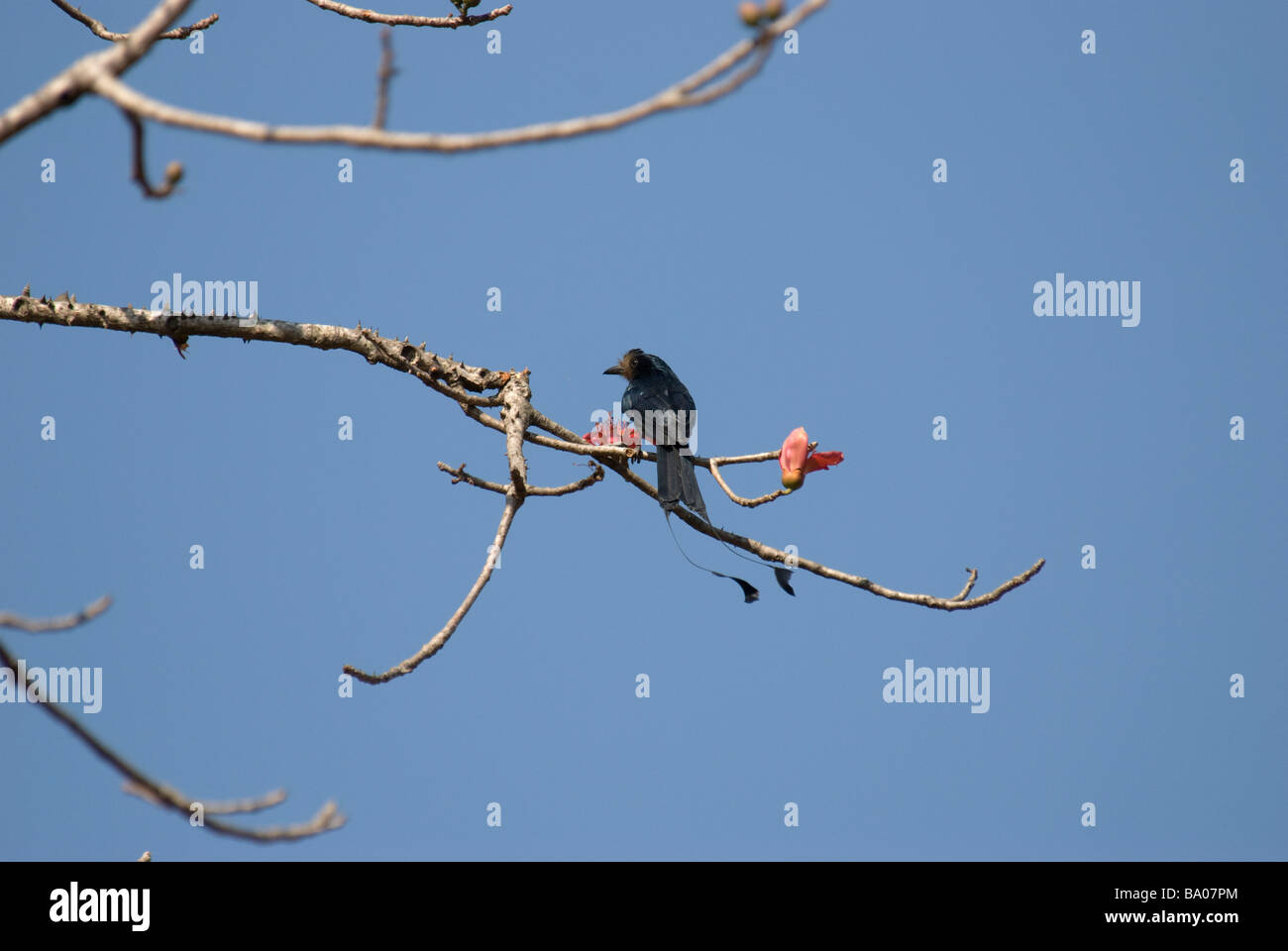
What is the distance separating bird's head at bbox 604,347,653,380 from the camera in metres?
8.26

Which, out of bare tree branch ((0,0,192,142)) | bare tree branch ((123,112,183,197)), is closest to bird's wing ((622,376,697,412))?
bare tree branch ((123,112,183,197))

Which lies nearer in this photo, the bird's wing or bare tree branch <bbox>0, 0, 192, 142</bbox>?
bare tree branch <bbox>0, 0, 192, 142</bbox>

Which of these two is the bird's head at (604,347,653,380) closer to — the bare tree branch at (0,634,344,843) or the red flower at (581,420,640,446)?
the red flower at (581,420,640,446)

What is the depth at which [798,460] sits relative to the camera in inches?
196

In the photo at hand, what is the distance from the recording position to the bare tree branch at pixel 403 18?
5047 mm

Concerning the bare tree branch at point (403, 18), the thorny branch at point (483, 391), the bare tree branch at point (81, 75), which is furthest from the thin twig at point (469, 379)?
the bare tree branch at point (81, 75)

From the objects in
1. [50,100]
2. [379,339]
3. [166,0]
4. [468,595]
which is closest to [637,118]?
[166,0]

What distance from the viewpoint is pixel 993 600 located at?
4.40 metres

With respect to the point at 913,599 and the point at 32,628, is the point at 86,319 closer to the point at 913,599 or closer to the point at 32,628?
the point at 32,628

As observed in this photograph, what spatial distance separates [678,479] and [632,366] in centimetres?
325

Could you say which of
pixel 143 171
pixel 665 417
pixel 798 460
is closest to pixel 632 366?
pixel 665 417

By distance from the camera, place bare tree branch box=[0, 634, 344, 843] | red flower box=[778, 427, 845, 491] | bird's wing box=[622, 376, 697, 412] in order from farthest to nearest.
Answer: bird's wing box=[622, 376, 697, 412]
red flower box=[778, 427, 845, 491]
bare tree branch box=[0, 634, 344, 843]

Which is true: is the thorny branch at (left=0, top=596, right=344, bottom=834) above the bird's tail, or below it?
below

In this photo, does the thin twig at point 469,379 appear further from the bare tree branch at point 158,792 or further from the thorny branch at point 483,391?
the bare tree branch at point 158,792
